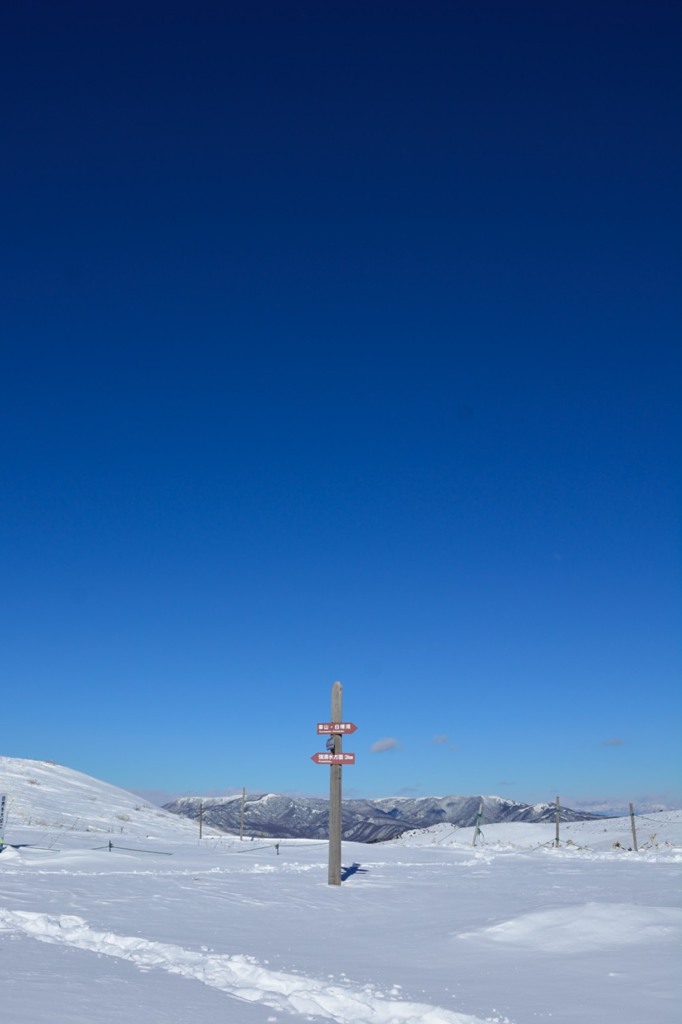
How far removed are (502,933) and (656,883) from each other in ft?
25.8

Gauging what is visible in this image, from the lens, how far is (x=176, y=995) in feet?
23.9

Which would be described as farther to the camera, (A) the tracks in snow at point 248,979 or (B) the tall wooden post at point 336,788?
(B) the tall wooden post at point 336,788

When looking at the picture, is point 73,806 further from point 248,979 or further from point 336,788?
point 248,979

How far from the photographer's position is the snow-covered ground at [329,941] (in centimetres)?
709

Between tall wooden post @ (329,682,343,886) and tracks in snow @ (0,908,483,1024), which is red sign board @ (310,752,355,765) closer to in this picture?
tall wooden post @ (329,682,343,886)

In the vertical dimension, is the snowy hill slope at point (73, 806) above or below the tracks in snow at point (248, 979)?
above

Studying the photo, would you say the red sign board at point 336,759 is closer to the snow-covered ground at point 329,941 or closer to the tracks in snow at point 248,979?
the snow-covered ground at point 329,941

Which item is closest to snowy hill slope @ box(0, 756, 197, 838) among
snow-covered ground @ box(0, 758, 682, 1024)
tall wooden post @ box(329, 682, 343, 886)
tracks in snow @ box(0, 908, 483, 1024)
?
snow-covered ground @ box(0, 758, 682, 1024)

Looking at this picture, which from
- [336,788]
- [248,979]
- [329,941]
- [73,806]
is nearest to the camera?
[248,979]

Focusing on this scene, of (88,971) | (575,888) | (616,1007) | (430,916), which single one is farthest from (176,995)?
(575,888)

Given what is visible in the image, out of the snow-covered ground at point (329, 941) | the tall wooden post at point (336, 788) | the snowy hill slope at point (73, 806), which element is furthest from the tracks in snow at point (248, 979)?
the snowy hill slope at point (73, 806)

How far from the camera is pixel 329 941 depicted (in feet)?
35.2

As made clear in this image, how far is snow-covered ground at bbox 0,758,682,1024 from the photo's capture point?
7.09 meters

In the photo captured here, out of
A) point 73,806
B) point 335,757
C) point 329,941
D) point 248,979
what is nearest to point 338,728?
point 335,757
